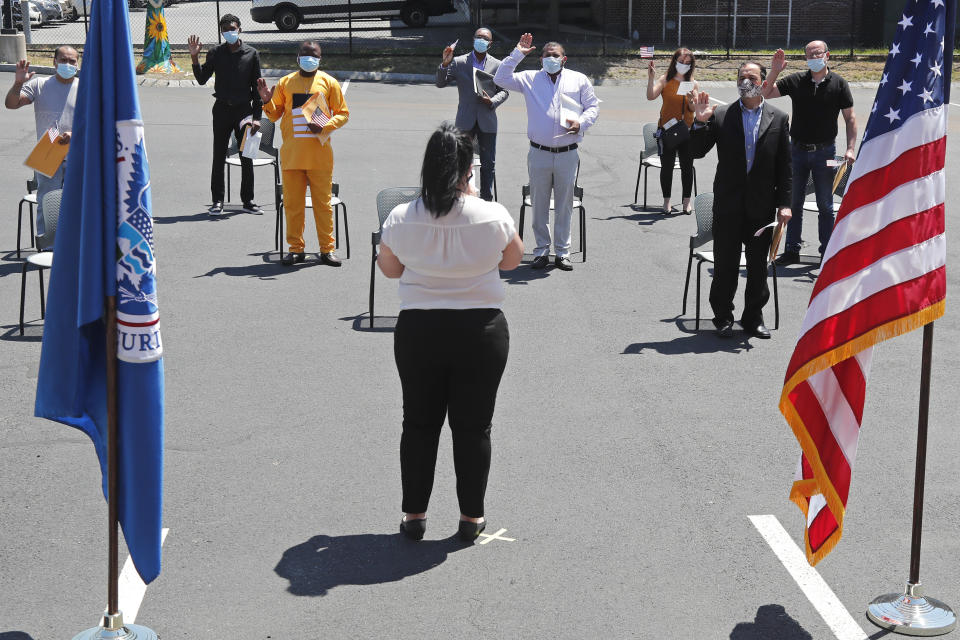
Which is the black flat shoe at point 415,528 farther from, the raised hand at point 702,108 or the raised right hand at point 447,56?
the raised right hand at point 447,56

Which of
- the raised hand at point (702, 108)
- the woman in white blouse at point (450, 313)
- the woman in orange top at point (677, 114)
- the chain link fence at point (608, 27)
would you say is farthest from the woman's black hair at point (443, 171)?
the chain link fence at point (608, 27)

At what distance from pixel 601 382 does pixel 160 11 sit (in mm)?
21374

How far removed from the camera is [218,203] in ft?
46.9

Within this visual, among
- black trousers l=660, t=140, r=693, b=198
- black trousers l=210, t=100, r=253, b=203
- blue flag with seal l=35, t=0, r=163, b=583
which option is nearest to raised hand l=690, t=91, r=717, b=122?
blue flag with seal l=35, t=0, r=163, b=583

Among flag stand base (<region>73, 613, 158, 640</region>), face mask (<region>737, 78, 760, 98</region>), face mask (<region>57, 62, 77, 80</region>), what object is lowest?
flag stand base (<region>73, 613, 158, 640</region>)

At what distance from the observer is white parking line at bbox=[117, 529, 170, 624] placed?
5371 millimetres

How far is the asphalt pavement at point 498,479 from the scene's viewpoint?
5488mm

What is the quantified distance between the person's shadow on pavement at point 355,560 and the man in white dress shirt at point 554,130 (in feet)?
20.1

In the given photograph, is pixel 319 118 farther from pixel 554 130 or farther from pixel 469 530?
pixel 469 530

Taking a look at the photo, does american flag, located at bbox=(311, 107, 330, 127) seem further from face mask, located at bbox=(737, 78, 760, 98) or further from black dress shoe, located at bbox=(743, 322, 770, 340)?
black dress shoe, located at bbox=(743, 322, 770, 340)

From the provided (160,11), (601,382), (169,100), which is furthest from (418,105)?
(601,382)

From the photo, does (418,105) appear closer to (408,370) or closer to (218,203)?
(218,203)

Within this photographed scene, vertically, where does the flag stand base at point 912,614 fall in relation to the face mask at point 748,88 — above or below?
below

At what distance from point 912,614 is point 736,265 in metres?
4.75
